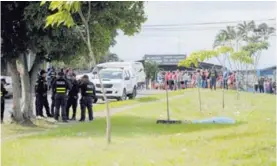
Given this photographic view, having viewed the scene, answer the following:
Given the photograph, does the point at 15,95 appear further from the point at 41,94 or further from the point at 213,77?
the point at 213,77

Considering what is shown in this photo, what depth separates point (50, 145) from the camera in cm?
1295

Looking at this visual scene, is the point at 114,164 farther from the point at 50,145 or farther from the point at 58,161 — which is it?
the point at 50,145

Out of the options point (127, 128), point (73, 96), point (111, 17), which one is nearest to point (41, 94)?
point (73, 96)

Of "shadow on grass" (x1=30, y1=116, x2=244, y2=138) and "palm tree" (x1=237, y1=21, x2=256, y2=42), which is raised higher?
"palm tree" (x1=237, y1=21, x2=256, y2=42)

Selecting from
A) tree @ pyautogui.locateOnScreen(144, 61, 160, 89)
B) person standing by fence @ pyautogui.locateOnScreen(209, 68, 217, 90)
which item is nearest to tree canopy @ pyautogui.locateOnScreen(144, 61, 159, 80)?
tree @ pyautogui.locateOnScreen(144, 61, 160, 89)

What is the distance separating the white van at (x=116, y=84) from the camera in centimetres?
3138

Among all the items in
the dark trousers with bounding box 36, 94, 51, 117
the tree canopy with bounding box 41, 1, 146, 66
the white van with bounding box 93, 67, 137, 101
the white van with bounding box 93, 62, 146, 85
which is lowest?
the dark trousers with bounding box 36, 94, 51, 117

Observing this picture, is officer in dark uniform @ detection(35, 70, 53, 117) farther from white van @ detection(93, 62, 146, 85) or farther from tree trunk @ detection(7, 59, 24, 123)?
white van @ detection(93, 62, 146, 85)

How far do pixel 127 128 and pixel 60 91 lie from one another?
3551mm

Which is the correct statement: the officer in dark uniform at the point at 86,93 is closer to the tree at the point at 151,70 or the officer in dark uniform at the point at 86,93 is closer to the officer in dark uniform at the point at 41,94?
the officer in dark uniform at the point at 41,94

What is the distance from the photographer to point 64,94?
65.1ft

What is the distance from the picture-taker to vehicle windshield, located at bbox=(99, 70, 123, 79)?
3212 centimetres

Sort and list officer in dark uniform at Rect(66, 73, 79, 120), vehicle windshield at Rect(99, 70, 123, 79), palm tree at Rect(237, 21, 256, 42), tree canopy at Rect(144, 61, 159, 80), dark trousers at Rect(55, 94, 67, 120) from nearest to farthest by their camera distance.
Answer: dark trousers at Rect(55, 94, 67, 120), officer in dark uniform at Rect(66, 73, 79, 120), vehicle windshield at Rect(99, 70, 123, 79), tree canopy at Rect(144, 61, 159, 80), palm tree at Rect(237, 21, 256, 42)

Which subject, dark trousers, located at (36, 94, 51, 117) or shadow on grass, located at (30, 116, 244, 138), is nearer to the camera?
shadow on grass, located at (30, 116, 244, 138)
